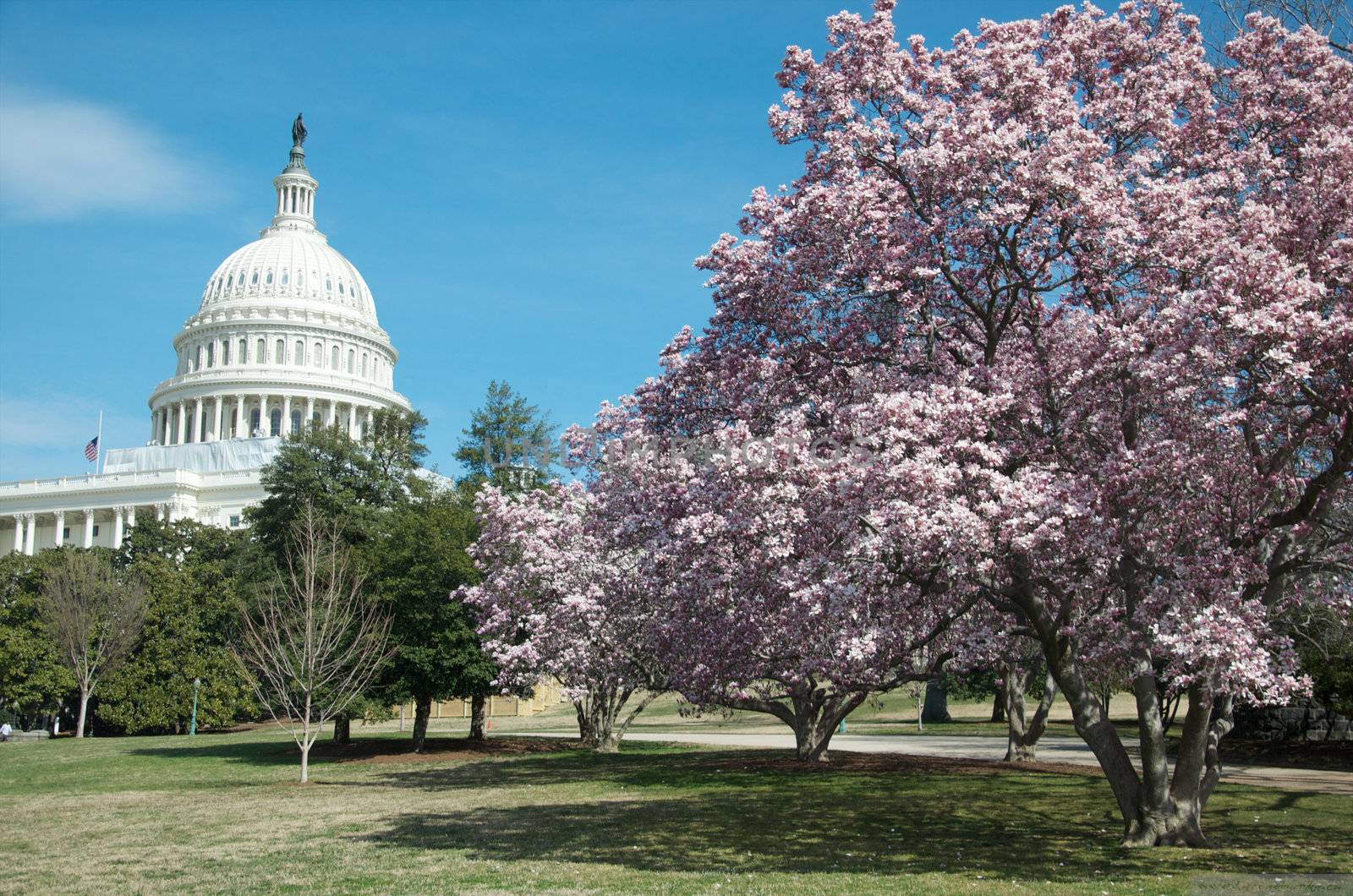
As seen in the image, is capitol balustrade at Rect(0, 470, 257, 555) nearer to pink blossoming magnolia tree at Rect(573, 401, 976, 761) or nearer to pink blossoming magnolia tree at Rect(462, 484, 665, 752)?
pink blossoming magnolia tree at Rect(462, 484, 665, 752)

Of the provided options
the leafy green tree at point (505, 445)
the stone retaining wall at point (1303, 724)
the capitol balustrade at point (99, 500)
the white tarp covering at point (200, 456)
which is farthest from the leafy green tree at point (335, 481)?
the white tarp covering at point (200, 456)

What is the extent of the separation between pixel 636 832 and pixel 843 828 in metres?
3.25

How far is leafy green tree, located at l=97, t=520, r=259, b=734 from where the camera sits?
54.0m

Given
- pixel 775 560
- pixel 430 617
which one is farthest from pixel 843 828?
pixel 430 617

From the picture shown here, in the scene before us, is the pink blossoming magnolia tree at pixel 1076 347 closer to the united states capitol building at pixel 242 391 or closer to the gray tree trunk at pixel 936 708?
the gray tree trunk at pixel 936 708

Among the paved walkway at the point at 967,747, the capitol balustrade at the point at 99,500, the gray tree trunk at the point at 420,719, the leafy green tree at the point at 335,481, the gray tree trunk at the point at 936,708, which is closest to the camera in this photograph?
the paved walkway at the point at 967,747

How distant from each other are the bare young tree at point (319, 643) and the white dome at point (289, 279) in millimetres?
104833

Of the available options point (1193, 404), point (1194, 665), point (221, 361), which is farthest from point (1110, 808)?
point (221, 361)

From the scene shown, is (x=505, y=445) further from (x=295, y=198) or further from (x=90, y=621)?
(x=295, y=198)

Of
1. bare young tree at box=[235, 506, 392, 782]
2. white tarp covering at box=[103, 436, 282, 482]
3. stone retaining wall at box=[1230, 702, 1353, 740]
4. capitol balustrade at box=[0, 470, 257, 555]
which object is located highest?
white tarp covering at box=[103, 436, 282, 482]

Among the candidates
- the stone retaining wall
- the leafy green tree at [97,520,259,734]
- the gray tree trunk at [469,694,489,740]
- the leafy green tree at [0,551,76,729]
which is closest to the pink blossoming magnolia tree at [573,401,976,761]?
the stone retaining wall

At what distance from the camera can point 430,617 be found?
37125 mm

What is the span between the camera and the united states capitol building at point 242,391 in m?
114

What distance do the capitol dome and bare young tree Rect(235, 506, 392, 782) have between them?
294 feet
